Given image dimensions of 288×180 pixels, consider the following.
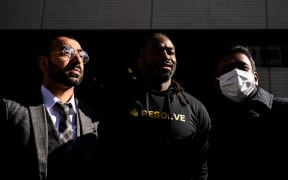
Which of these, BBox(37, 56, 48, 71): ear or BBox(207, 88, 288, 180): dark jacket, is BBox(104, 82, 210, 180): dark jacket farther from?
BBox(37, 56, 48, 71): ear

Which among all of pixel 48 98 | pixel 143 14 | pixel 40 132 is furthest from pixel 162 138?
pixel 143 14

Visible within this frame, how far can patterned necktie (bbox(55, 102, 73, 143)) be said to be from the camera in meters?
2.15

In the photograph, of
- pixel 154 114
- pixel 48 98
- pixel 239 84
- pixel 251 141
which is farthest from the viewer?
pixel 239 84

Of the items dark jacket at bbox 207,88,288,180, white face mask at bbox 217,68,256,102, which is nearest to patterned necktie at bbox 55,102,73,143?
dark jacket at bbox 207,88,288,180

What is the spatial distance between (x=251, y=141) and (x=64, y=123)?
1538 millimetres

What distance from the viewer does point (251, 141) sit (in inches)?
81.9

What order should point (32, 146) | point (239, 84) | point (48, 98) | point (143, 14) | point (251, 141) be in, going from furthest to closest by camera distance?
point (143, 14) → point (239, 84) → point (48, 98) → point (251, 141) → point (32, 146)

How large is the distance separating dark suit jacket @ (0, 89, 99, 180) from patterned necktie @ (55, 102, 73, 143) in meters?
0.07

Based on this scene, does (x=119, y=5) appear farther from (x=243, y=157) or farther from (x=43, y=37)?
(x=243, y=157)

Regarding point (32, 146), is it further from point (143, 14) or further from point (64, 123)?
point (143, 14)

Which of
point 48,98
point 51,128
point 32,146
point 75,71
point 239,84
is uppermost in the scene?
point 75,71

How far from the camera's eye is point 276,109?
211 centimetres

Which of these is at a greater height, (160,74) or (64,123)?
(160,74)

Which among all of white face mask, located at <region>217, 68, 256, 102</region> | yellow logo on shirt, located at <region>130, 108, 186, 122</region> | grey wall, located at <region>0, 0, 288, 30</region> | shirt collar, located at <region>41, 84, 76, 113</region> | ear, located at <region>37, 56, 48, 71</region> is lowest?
yellow logo on shirt, located at <region>130, 108, 186, 122</region>
